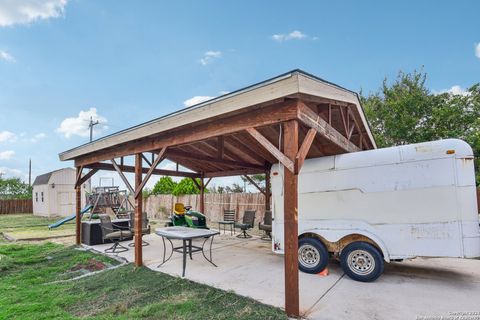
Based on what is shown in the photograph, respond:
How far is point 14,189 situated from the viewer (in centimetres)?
2644

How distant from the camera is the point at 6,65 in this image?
942 cm

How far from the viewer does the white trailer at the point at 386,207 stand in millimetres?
3414

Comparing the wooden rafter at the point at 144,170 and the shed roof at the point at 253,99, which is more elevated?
the shed roof at the point at 253,99

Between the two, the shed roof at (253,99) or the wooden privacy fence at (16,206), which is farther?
Result: the wooden privacy fence at (16,206)

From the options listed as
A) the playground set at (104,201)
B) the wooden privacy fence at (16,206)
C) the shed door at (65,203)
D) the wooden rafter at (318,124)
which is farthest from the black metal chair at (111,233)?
the wooden privacy fence at (16,206)

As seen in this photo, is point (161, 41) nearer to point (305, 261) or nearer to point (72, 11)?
point (72, 11)

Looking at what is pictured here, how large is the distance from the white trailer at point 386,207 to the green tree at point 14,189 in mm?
29485

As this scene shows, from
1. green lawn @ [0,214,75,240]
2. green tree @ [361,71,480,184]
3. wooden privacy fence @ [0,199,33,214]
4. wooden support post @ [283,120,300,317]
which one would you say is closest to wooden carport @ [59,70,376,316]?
wooden support post @ [283,120,300,317]

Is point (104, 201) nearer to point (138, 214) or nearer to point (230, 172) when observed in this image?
point (230, 172)

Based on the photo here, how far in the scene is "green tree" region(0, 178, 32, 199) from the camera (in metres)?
25.3

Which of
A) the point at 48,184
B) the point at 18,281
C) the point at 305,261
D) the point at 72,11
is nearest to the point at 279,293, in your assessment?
the point at 305,261

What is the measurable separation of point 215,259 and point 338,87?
12.8ft

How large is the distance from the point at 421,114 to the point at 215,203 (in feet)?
33.4

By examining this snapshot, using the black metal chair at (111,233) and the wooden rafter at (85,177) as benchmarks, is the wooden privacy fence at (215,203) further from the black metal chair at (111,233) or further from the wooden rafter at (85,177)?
the wooden rafter at (85,177)
